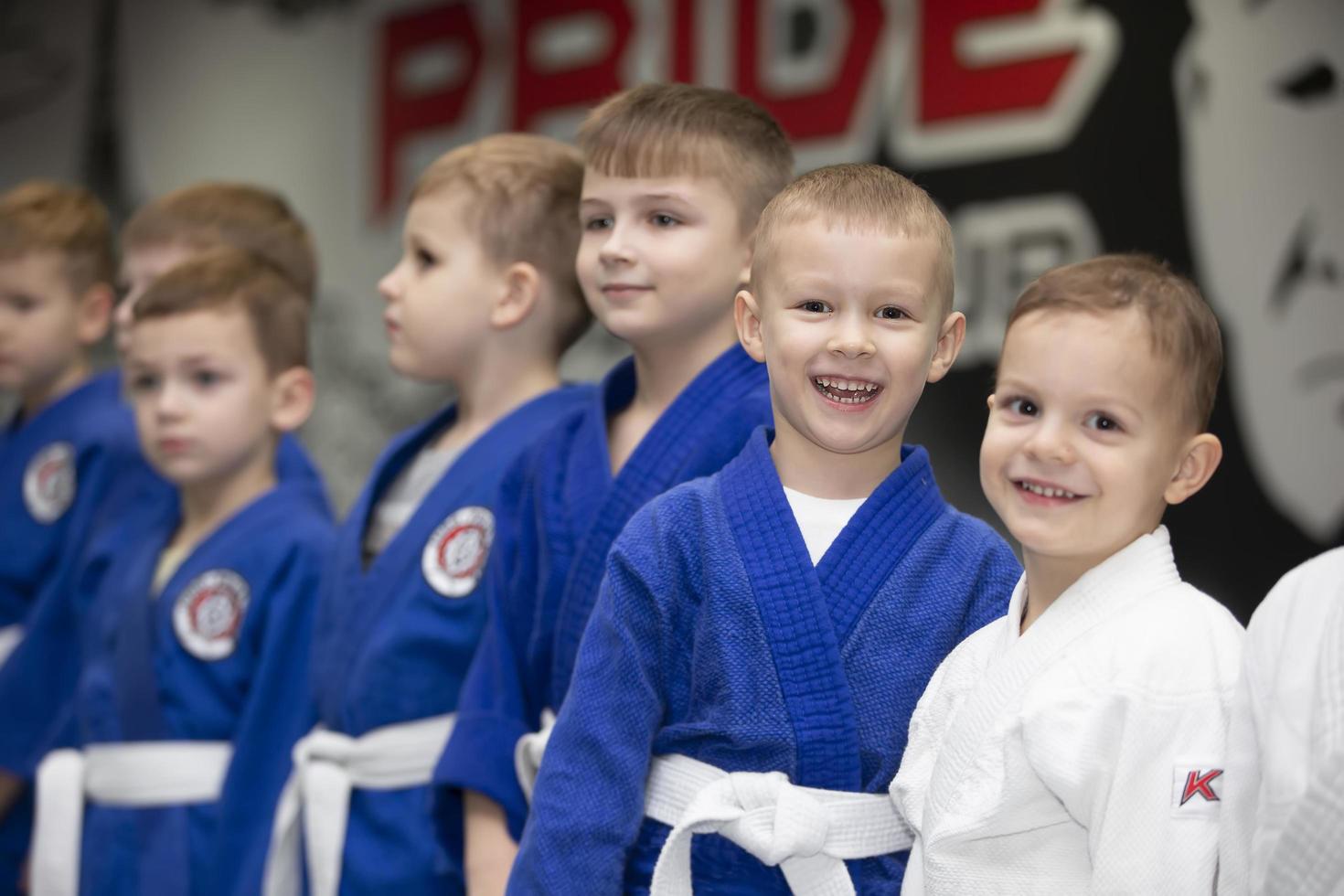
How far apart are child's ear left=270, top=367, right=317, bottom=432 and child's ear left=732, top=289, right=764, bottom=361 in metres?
1.01

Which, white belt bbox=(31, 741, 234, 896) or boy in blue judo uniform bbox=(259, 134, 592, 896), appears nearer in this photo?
boy in blue judo uniform bbox=(259, 134, 592, 896)

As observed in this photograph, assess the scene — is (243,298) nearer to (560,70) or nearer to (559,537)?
(559,537)

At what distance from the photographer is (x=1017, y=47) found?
308cm

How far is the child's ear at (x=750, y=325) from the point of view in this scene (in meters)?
1.42

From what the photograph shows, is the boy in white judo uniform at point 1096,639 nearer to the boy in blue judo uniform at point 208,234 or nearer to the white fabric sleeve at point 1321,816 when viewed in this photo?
the white fabric sleeve at point 1321,816

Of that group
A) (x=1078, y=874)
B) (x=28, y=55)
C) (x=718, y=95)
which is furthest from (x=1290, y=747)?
(x=28, y=55)

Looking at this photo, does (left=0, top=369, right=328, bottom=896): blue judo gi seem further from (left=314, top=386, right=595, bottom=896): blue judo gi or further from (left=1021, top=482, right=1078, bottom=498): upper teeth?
(left=1021, top=482, right=1078, bottom=498): upper teeth

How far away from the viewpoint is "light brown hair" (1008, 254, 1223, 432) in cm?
116

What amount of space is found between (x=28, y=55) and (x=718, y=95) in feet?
12.2

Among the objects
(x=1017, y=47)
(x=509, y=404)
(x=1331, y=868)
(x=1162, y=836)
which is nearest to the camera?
(x=1331, y=868)

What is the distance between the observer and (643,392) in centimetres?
176

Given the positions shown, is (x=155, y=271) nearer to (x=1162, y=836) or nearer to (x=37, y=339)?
(x=37, y=339)

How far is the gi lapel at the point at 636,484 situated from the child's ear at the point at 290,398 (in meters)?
0.79

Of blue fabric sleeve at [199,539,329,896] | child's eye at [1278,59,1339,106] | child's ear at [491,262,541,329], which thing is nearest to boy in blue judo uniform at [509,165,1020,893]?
child's ear at [491,262,541,329]
